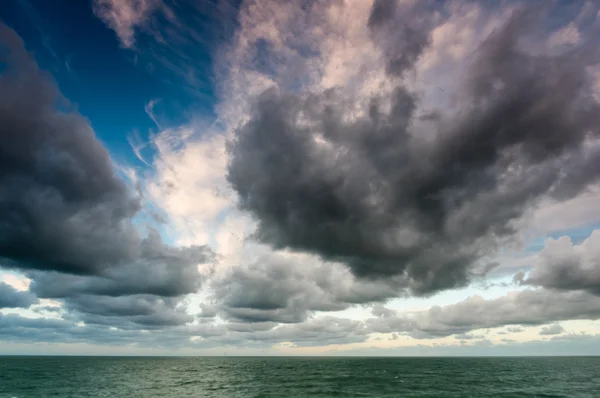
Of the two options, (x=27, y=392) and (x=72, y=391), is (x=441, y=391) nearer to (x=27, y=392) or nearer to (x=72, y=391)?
(x=72, y=391)

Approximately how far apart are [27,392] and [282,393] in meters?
67.9

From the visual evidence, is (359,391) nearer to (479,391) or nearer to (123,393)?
(479,391)

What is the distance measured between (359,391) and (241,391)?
1302 inches

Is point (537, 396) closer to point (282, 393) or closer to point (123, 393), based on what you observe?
point (282, 393)

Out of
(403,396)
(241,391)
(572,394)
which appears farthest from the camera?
(241,391)

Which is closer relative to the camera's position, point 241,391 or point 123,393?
point 123,393

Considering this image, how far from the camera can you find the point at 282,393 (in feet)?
293

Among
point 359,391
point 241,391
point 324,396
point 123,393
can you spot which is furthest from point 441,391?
point 123,393

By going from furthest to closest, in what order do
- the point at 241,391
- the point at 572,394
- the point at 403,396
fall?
the point at 241,391, the point at 572,394, the point at 403,396

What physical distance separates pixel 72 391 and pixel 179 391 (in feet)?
94.4

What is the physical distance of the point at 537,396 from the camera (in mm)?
83688

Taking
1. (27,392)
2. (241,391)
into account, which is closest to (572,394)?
(241,391)

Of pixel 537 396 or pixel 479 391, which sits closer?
pixel 537 396

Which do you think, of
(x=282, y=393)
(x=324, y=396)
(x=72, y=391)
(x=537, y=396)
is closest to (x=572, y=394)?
(x=537, y=396)
